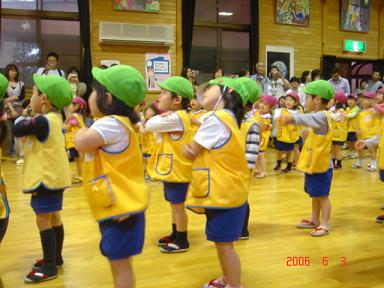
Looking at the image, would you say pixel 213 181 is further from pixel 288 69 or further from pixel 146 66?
Answer: pixel 288 69

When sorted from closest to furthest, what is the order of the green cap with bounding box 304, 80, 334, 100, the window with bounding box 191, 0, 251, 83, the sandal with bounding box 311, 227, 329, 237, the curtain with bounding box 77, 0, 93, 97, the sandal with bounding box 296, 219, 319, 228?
the green cap with bounding box 304, 80, 334, 100
the sandal with bounding box 311, 227, 329, 237
the sandal with bounding box 296, 219, 319, 228
the curtain with bounding box 77, 0, 93, 97
the window with bounding box 191, 0, 251, 83

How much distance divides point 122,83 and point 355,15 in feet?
37.5

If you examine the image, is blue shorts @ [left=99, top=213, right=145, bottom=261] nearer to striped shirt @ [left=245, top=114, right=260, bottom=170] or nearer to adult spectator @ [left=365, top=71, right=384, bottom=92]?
striped shirt @ [left=245, top=114, right=260, bottom=170]

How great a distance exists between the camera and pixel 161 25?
31.3ft

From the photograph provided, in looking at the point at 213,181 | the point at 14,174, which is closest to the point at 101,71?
the point at 213,181

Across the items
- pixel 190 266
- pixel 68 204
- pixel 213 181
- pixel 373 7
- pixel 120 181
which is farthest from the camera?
pixel 373 7

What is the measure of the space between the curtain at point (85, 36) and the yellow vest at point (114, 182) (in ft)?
23.6

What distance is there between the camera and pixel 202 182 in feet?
7.68

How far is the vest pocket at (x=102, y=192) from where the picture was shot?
6.32 ft

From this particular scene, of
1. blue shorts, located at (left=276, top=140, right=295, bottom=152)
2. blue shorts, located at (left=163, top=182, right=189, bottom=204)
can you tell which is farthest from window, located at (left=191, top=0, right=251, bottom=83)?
blue shorts, located at (left=163, top=182, right=189, bottom=204)

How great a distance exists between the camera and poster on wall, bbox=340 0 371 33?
11.7 meters

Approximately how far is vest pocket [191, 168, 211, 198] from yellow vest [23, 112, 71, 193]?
→ 845 mm

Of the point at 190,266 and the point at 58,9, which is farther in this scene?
the point at 58,9

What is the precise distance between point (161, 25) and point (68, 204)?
585cm
